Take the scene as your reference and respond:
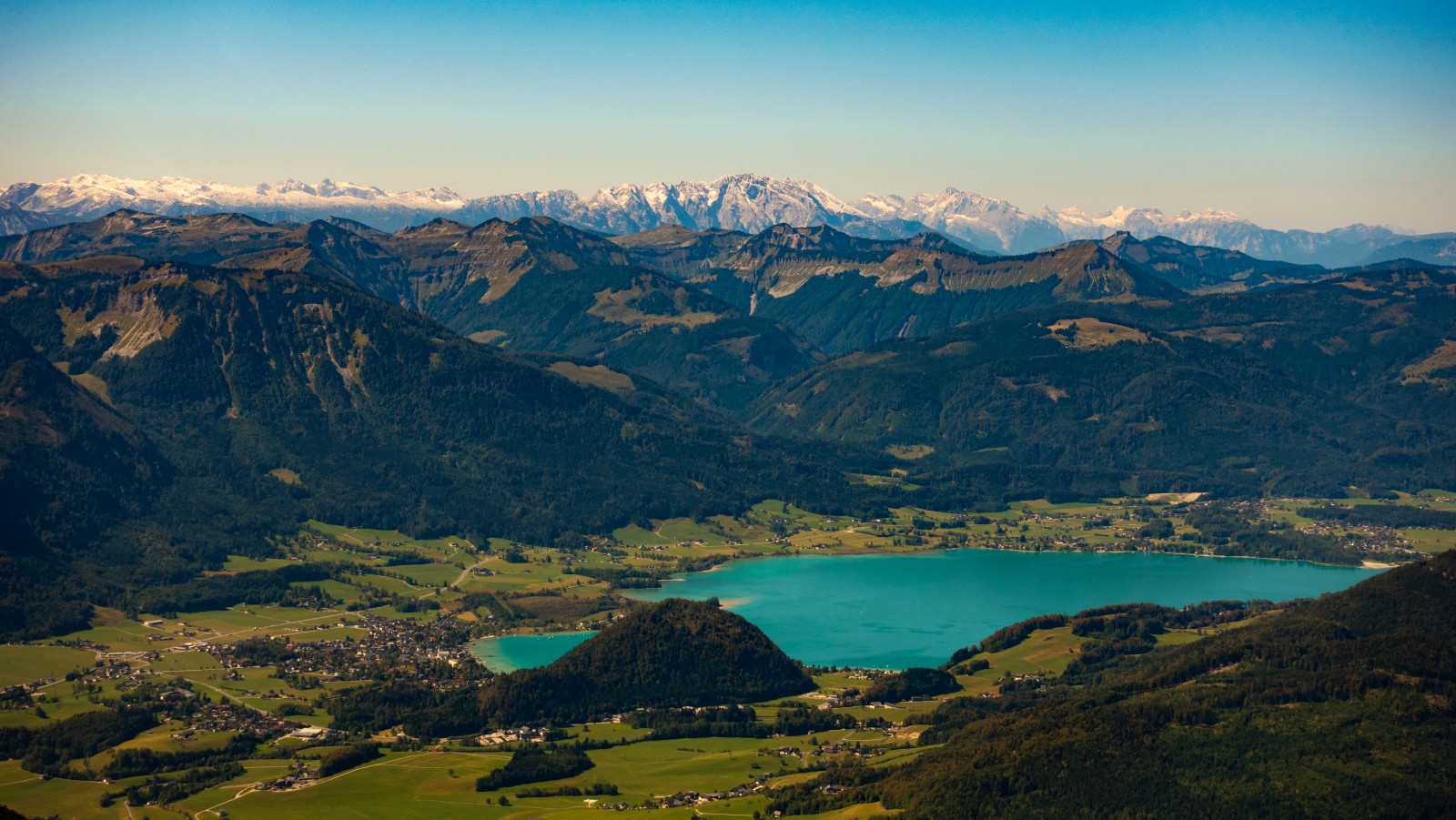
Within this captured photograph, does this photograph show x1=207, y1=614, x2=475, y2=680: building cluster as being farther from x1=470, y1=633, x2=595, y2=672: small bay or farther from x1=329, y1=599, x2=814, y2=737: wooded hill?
x1=329, y1=599, x2=814, y2=737: wooded hill

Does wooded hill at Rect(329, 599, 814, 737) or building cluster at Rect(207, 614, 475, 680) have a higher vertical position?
wooded hill at Rect(329, 599, 814, 737)

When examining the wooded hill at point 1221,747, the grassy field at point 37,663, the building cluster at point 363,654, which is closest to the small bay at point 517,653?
the building cluster at point 363,654

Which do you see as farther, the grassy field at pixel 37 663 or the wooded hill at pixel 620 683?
the grassy field at pixel 37 663

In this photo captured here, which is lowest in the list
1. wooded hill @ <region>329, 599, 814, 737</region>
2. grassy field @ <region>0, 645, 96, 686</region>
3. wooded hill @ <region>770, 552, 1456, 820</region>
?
grassy field @ <region>0, 645, 96, 686</region>

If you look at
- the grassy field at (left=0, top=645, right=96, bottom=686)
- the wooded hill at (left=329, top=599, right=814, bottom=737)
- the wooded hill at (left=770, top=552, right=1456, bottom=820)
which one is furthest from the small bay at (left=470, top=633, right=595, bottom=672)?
the wooded hill at (left=770, top=552, right=1456, bottom=820)

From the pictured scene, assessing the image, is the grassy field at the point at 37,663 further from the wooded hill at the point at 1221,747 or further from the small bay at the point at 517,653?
the wooded hill at the point at 1221,747

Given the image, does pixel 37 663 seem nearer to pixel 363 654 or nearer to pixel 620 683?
pixel 363 654

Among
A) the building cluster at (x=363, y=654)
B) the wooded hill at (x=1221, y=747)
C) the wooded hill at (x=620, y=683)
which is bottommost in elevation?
the building cluster at (x=363, y=654)

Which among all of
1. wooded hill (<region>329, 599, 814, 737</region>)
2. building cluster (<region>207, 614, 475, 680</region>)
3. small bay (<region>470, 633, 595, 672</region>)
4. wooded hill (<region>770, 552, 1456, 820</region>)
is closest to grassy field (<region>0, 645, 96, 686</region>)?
building cluster (<region>207, 614, 475, 680</region>)

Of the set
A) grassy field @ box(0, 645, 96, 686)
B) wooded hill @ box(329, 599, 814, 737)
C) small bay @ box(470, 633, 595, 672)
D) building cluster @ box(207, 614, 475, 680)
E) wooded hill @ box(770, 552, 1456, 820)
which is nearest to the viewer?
wooded hill @ box(770, 552, 1456, 820)

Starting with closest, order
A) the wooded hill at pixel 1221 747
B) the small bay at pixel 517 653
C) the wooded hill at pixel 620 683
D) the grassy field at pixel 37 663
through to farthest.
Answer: the wooded hill at pixel 1221 747 → the wooded hill at pixel 620 683 → the grassy field at pixel 37 663 → the small bay at pixel 517 653

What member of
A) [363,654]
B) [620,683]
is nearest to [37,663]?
[363,654]

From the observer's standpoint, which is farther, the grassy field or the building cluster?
the building cluster

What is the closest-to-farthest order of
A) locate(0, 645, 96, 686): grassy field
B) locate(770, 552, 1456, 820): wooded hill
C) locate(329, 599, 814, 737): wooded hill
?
locate(770, 552, 1456, 820): wooded hill
locate(329, 599, 814, 737): wooded hill
locate(0, 645, 96, 686): grassy field
